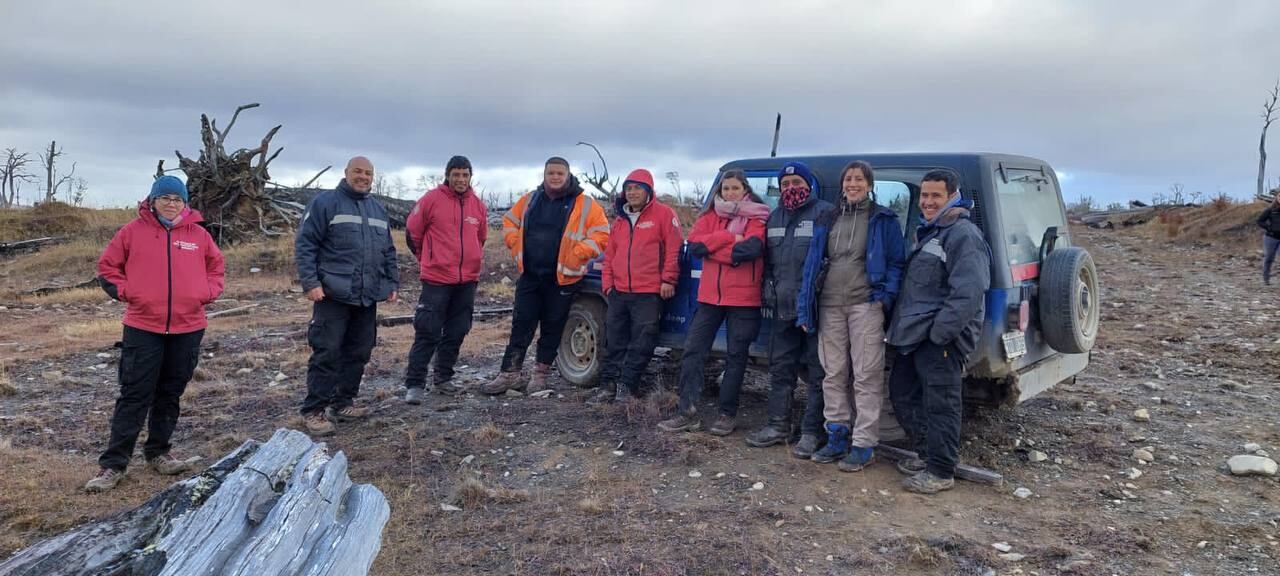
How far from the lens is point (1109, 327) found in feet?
31.8

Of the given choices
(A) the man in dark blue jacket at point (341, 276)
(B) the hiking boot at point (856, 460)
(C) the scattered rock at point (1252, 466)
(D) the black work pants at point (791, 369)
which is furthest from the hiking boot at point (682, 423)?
(C) the scattered rock at point (1252, 466)

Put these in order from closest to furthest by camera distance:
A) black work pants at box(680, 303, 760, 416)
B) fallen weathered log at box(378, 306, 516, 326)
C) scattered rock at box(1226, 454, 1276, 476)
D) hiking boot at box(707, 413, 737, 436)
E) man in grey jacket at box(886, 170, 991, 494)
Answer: man in grey jacket at box(886, 170, 991, 494), scattered rock at box(1226, 454, 1276, 476), black work pants at box(680, 303, 760, 416), hiking boot at box(707, 413, 737, 436), fallen weathered log at box(378, 306, 516, 326)

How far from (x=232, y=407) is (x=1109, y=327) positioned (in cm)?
904

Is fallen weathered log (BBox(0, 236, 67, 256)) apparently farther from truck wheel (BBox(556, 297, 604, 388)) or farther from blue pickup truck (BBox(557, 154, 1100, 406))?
blue pickup truck (BBox(557, 154, 1100, 406))

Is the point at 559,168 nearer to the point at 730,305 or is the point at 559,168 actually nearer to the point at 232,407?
the point at 730,305

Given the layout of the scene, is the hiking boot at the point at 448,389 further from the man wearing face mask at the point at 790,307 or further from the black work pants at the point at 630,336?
the man wearing face mask at the point at 790,307

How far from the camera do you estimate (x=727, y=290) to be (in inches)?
203

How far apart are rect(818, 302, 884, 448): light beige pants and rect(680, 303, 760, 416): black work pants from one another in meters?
0.54

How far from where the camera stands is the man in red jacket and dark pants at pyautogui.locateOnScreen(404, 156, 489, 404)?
617 centimetres

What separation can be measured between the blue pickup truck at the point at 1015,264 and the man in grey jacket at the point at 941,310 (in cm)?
21

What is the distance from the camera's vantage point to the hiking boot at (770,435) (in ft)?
16.7

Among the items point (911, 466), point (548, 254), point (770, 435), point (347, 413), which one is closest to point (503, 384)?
point (548, 254)

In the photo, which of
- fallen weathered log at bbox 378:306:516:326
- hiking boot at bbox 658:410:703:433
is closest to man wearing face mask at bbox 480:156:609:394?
hiking boot at bbox 658:410:703:433

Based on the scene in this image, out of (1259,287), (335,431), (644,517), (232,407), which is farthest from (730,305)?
(1259,287)
